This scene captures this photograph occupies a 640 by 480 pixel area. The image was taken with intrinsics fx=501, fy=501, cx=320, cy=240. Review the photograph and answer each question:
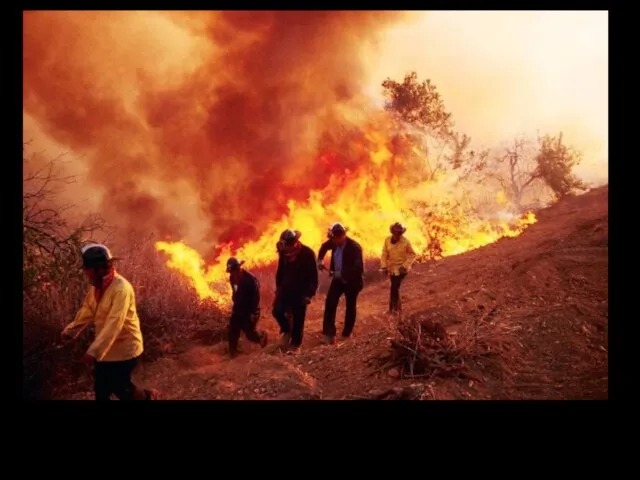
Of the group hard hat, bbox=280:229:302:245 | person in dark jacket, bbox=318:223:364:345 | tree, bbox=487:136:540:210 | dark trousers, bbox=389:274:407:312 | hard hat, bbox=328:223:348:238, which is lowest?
dark trousers, bbox=389:274:407:312

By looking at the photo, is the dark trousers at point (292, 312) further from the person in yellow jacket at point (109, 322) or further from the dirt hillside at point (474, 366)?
the person in yellow jacket at point (109, 322)

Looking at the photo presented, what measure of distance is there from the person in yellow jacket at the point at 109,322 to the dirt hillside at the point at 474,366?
1373 millimetres

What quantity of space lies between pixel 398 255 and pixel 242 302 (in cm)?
269

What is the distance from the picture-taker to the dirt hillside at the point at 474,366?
5711mm

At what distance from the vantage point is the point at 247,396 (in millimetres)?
5703

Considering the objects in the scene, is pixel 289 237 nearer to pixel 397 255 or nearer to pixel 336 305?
pixel 336 305

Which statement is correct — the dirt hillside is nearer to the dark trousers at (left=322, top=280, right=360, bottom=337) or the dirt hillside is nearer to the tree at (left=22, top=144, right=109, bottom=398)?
the dark trousers at (left=322, top=280, right=360, bottom=337)

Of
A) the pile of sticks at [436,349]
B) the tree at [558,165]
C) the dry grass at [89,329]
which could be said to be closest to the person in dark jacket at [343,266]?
the pile of sticks at [436,349]

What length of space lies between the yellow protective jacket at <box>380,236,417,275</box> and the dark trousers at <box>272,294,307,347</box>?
183 cm

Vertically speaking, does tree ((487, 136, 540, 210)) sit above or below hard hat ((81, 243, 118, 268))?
above

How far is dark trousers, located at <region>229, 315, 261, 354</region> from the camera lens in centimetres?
737

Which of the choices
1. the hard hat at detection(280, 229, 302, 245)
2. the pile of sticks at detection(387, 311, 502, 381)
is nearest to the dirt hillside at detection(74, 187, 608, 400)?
the pile of sticks at detection(387, 311, 502, 381)
